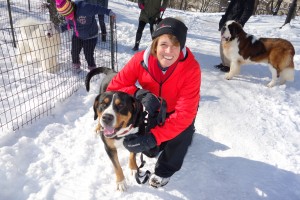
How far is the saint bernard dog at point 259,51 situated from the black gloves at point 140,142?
3433 millimetres

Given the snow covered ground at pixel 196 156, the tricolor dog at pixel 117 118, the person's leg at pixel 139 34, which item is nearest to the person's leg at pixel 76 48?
the snow covered ground at pixel 196 156

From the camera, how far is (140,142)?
247cm

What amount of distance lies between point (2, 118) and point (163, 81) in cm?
230

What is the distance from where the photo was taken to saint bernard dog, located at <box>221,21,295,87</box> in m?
4.93

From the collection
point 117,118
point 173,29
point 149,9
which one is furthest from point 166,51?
point 149,9

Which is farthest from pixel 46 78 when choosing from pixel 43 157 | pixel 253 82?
pixel 253 82

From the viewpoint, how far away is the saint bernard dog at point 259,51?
4.93 m

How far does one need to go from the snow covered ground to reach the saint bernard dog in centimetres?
51

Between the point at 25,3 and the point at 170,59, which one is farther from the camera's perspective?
the point at 25,3

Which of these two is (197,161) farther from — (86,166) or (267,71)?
(267,71)

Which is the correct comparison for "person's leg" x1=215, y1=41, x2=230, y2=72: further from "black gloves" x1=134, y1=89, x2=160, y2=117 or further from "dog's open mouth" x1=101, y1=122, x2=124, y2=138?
"dog's open mouth" x1=101, y1=122, x2=124, y2=138

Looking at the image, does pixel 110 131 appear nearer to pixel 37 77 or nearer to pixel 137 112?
pixel 137 112

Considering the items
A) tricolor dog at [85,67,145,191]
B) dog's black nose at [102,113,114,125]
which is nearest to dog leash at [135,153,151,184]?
tricolor dog at [85,67,145,191]

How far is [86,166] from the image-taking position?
9.71 ft
